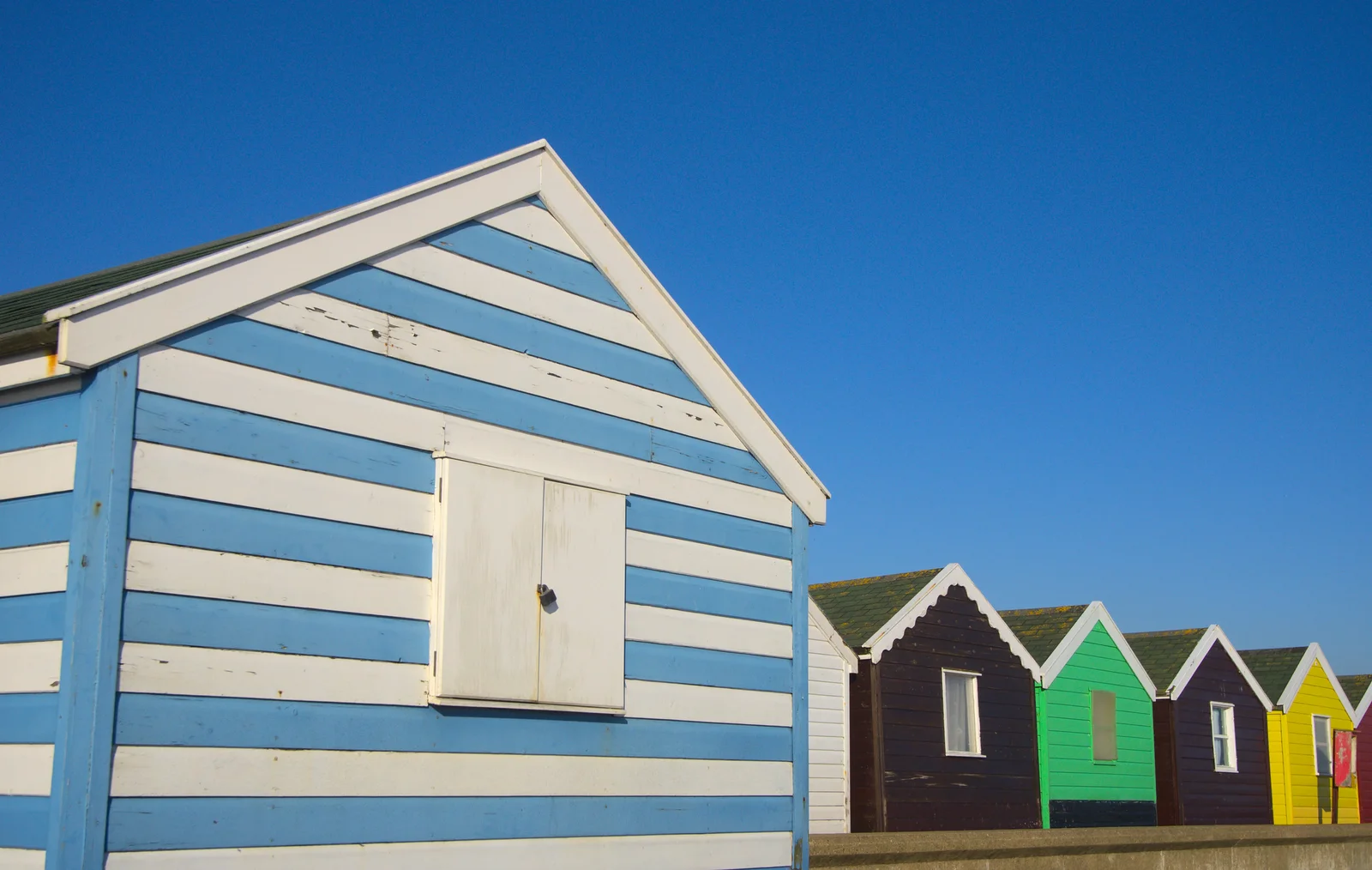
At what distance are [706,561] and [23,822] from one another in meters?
3.78

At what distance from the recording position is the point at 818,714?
17.9 meters

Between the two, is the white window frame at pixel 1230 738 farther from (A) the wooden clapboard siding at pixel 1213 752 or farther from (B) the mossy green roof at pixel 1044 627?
(B) the mossy green roof at pixel 1044 627

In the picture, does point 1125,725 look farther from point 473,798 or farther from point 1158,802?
point 473,798

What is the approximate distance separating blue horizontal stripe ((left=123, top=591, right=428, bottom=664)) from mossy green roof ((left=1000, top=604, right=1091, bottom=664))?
17.4 metres

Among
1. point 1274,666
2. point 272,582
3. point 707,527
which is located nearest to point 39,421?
point 272,582

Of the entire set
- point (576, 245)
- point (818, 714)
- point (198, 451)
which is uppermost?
point (576, 245)

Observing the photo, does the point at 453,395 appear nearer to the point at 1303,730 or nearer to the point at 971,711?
the point at 971,711

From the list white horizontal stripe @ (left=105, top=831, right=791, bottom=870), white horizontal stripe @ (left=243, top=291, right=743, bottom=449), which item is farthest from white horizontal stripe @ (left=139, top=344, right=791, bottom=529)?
white horizontal stripe @ (left=105, top=831, right=791, bottom=870)

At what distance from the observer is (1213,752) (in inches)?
992

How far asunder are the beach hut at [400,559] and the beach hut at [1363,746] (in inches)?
1022

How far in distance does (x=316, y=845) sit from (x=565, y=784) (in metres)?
1.41

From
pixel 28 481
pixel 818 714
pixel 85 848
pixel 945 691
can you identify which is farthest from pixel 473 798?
pixel 945 691

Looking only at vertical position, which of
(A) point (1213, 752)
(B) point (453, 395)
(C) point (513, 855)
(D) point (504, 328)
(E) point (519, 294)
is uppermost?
(E) point (519, 294)

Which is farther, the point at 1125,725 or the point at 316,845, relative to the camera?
the point at 1125,725
